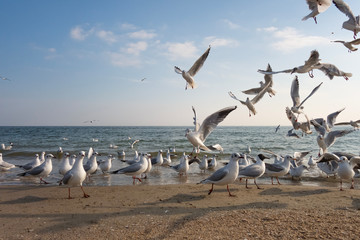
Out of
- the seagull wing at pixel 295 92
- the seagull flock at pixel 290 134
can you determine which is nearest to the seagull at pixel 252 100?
the seagull flock at pixel 290 134

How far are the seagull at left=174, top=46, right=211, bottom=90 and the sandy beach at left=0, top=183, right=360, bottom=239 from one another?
337 centimetres

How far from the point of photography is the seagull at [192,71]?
883 cm

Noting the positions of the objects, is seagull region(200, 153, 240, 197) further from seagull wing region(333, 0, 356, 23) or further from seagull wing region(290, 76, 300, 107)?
seagull wing region(333, 0, 356, 23)

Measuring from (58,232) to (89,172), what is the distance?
622 cm

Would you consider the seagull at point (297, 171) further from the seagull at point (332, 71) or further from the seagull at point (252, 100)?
the seagull at point (332, 71)

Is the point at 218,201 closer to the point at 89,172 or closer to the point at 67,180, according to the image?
the point at 67,180

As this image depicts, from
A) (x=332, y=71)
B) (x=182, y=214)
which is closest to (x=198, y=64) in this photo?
(x=332, y=71)

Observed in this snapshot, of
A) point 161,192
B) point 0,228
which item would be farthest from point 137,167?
point 0,228

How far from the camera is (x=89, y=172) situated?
10766 millimetres

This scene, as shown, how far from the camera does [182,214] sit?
5.49 meters

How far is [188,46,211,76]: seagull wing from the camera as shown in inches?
347

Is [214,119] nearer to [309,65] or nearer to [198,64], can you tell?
[198,64]

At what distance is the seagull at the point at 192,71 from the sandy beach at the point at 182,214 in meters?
3.37

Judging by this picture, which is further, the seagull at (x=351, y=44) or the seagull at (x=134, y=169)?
the seagull at (x=134, y=169)
